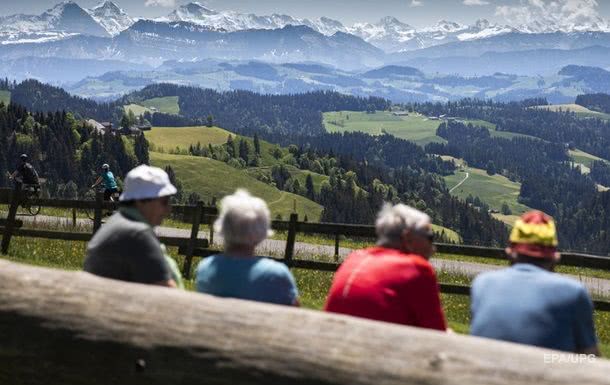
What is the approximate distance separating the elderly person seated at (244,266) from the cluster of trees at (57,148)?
17757 centimetres

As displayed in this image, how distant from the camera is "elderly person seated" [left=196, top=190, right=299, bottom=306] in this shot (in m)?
5.64

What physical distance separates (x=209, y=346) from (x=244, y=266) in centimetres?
194

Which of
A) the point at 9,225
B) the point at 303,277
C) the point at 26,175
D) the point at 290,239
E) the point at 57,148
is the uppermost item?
the point at 290,239

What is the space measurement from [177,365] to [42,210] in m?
38.1

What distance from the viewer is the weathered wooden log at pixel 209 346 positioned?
337cm

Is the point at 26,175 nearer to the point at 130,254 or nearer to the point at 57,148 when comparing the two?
the point at 130,254

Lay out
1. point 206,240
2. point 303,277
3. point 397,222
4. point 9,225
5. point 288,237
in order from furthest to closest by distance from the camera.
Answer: point 9,225 → point 303,277 → point 206,240 → point 288,237 → point 397,222

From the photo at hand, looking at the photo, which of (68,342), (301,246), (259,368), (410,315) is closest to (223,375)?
(259,368)

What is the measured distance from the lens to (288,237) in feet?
56.9

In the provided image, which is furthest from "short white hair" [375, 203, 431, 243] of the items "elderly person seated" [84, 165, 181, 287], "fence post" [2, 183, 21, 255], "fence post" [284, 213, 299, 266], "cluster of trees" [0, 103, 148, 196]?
"cluster of trees" [0, 103, 148, 196]

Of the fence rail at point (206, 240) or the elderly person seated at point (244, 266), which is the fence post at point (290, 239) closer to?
the fence rail at point (206, 240)

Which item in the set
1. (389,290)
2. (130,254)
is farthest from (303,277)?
(389,290)

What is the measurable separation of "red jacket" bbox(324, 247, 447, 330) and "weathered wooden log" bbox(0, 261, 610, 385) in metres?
A: 1.48

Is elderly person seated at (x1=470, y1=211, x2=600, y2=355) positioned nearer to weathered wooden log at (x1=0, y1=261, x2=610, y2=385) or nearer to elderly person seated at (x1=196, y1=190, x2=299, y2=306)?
elderly person seated at (x1=196, y1=190, x2=299, y2=306)
